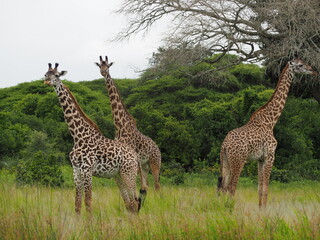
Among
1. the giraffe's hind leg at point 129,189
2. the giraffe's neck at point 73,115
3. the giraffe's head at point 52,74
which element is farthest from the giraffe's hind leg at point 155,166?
the giraffe's head at point 52,74

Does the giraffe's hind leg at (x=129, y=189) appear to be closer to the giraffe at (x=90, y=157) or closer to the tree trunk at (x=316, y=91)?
Result: the giraffe at (x=90, y=157)

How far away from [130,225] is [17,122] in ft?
61.0

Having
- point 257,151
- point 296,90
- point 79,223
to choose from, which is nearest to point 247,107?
point 296,90

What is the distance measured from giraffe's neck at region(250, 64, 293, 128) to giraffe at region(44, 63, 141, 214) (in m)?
3.27

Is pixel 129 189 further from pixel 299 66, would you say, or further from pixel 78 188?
pixel 299 66

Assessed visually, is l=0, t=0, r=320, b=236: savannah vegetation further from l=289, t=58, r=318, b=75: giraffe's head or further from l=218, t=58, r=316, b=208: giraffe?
l=289, t=58, r=318, b=75: giraffe's head

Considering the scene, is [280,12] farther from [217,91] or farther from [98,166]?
[217,91]

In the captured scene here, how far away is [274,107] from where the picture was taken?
1005cm

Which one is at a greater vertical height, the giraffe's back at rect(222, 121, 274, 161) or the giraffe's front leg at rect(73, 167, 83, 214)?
the giraffe's back at rect(222, 121, 274, 161)

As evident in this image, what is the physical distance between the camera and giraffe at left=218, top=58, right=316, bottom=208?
9.05m

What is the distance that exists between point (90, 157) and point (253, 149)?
3475 mm

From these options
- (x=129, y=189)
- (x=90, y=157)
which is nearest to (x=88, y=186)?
(x=90, y=157)

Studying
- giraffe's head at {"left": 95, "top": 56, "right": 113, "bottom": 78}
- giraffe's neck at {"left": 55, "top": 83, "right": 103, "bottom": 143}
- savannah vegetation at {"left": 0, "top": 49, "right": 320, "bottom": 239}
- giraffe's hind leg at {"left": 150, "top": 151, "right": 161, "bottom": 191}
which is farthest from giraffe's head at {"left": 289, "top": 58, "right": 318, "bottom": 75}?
giraffe's neck at {"left": 55, "top": 83, "right": 103, "bottom": 143}

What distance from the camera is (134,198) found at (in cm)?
735
